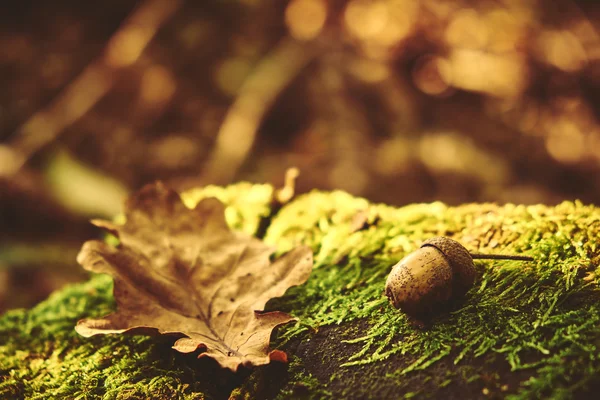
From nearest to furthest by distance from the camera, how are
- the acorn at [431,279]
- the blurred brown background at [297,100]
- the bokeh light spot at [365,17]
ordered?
the acorn at [431,279]
the blurred brown background at [297,100]
the bokeh light spot at [365,17]

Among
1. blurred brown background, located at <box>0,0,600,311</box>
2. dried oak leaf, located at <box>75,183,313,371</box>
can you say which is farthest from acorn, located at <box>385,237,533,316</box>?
blurred brown background, located at <box>0,0,600,311</box>

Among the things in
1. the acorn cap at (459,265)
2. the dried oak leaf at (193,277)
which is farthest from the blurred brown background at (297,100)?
the acorn cap at (459,265)

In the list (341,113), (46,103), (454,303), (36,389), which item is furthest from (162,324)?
(46,103)

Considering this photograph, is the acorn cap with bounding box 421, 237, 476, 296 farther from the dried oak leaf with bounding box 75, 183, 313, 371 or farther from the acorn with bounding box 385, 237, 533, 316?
the dried oak leaf with bounding box 75, 183, 313, 371

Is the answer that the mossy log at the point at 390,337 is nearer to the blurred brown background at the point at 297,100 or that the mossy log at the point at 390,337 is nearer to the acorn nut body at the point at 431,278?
the acorn nut body at the point at 431,278

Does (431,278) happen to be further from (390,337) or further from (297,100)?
(297,100)

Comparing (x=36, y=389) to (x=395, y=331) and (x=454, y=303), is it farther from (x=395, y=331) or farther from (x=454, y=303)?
(x=454, y=303)
